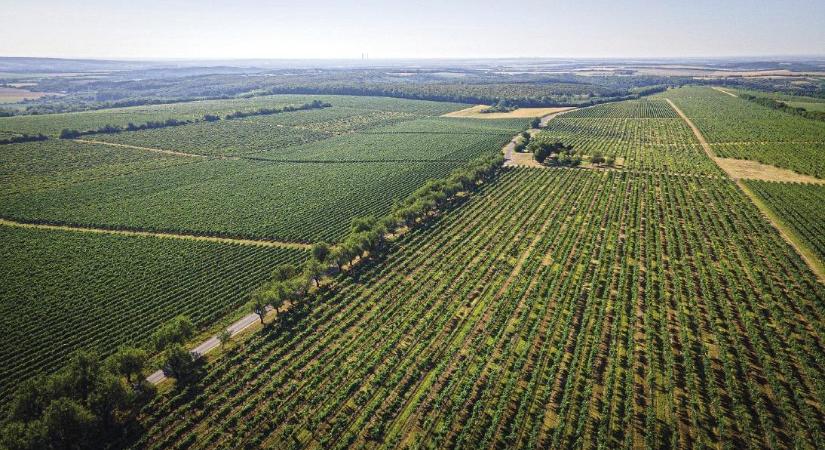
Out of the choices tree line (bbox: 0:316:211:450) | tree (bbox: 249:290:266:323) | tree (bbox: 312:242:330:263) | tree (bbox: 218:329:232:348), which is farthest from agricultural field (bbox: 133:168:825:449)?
tree (bbox: 312:242:330:263)

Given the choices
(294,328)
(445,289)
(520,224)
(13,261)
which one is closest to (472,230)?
(520,224)

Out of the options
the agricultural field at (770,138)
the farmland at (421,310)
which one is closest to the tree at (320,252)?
the farmland at (421,310)

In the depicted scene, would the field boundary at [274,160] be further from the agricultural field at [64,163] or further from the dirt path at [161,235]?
the dirt path at [161,235]

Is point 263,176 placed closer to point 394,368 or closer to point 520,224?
point 520,224

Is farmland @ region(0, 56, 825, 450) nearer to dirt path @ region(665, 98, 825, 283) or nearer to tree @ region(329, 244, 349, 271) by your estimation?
tree @ region(329, 244, 349, 271)

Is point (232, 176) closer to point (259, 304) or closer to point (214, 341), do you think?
point (259, 304)

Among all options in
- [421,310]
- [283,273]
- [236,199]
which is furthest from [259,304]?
[236,199]
